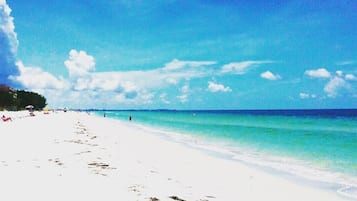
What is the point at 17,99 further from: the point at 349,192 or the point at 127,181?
the point at 349,192

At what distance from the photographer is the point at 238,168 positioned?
15.0 metres

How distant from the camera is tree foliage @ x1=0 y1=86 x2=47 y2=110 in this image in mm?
87275

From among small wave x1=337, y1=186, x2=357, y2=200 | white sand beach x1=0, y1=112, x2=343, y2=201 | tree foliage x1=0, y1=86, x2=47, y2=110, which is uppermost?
tree foliage x1=0, y1=86, x2=47, y2=110

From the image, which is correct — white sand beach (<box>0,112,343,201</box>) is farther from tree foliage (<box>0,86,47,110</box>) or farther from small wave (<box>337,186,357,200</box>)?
tree foliage (<box>0,86,47,110</box>)

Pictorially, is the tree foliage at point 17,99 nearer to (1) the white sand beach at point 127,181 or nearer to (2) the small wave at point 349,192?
(1) the white sand beach at point 127,181

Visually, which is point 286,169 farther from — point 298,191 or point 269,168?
point 298,191

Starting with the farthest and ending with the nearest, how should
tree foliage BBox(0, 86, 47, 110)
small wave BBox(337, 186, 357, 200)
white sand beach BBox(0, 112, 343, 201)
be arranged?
tree foliage BBox(0, 86, 47, 110), small wave BBox(337, 186, 357, 200), white sand beach BBox(0, 112, 343, 201)

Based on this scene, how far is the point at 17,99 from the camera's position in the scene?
3917 inches

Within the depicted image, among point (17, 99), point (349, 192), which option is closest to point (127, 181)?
point (349, 192)

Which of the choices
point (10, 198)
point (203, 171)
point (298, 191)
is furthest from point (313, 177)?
point (10, 198)

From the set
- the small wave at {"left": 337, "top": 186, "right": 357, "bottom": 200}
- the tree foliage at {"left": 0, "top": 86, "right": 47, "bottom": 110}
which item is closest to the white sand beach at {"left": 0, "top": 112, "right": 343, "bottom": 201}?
the small wave at {"left": 337, "top": 186, "right": 357, "bottom": 200}

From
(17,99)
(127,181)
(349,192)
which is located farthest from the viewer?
(17,99)

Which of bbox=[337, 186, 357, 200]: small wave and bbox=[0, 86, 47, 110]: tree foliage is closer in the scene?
bbox=[337, 186, 357, 200]: small wave

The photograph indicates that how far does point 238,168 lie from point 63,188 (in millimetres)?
8062
